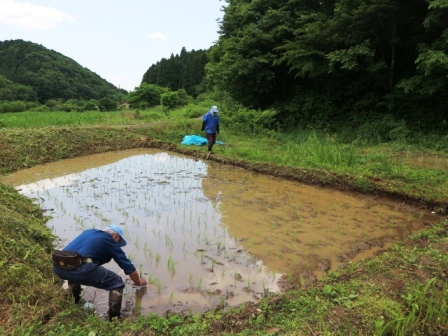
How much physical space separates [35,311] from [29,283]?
0.43 metres

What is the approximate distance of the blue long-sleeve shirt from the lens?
10.6ft

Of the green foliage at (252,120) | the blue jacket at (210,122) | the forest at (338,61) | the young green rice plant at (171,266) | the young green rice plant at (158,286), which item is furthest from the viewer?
the green foliage at (252,120)

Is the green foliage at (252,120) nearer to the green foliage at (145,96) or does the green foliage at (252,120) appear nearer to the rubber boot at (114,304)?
the rubber boot at (114,304)

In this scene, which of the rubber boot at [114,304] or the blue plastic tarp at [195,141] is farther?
the blue plastic tarp at [195,141]

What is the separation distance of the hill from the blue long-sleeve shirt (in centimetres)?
4736

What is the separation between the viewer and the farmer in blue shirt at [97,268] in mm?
3168

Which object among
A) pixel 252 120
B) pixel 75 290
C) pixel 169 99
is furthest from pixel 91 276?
pixel 169 99

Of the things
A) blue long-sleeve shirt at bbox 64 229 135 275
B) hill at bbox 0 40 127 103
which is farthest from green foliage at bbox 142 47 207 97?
blue long-sleeve shirt at bbox 64 229 135 275

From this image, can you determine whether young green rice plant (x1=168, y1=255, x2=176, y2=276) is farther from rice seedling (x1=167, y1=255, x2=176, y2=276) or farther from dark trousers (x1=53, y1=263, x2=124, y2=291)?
dark trousers (x1=53, y1=263, x2=124, y2=291)

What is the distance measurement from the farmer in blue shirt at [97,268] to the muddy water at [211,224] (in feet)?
0.86

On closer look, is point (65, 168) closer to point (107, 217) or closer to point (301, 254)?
point (107, 217)

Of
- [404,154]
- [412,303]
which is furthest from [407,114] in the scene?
[412,303]

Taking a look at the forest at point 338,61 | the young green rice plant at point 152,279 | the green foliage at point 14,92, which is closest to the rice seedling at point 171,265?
the young green rice plant at point 152,279

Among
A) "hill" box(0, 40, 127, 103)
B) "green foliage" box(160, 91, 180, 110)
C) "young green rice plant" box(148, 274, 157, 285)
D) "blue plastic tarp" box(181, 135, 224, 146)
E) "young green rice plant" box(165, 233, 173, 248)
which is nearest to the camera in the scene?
"young green rice plant" box(148, 274, 157, 285)
